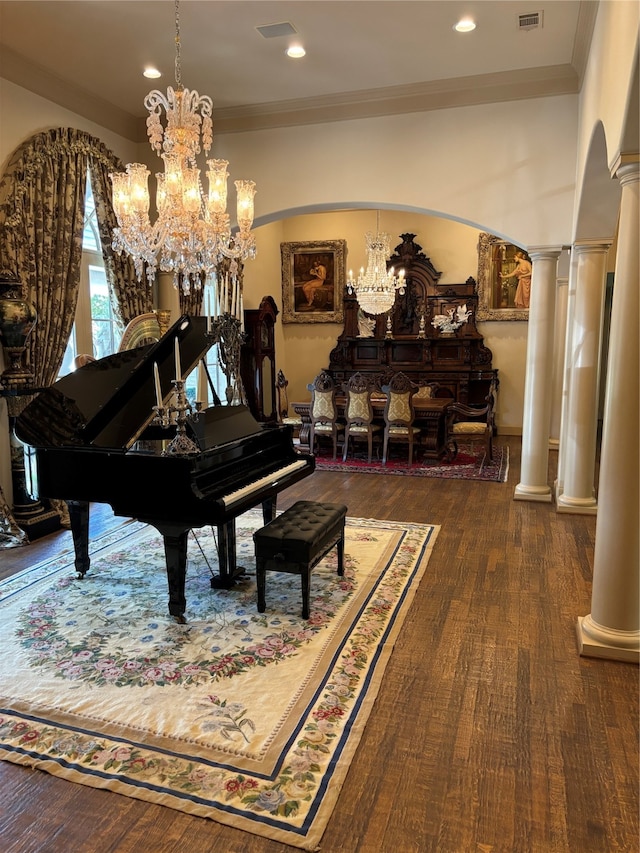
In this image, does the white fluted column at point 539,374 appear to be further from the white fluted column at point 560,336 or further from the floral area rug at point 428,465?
the white fluted column at point 560,336

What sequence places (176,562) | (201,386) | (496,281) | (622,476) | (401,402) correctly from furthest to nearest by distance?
1. (496,281)
2. (201,386)
3. (401,402)
4. (176,562)
5. (622,476)

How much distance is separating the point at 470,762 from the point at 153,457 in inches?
82.5

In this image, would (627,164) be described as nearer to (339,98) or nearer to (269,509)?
(269,509)

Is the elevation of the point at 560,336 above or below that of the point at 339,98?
below

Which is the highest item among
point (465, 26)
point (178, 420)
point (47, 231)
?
point (465, 26)

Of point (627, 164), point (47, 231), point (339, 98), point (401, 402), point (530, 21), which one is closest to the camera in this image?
point (627, 164)

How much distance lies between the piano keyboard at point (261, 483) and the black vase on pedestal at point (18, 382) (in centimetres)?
199

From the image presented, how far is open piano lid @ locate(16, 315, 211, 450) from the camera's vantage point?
3586 millimetres

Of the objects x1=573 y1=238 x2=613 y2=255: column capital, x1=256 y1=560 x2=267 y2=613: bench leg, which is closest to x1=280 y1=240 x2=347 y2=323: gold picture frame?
x1=573 y1=238 x2=613 y2=255: column capital

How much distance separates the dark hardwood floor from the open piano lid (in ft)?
6.06

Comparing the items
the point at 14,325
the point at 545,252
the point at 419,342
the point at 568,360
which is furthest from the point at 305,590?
the point at 419,342

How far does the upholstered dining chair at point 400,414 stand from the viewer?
7.59m

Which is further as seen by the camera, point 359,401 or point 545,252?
point 359,401

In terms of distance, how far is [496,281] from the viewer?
1012cm
